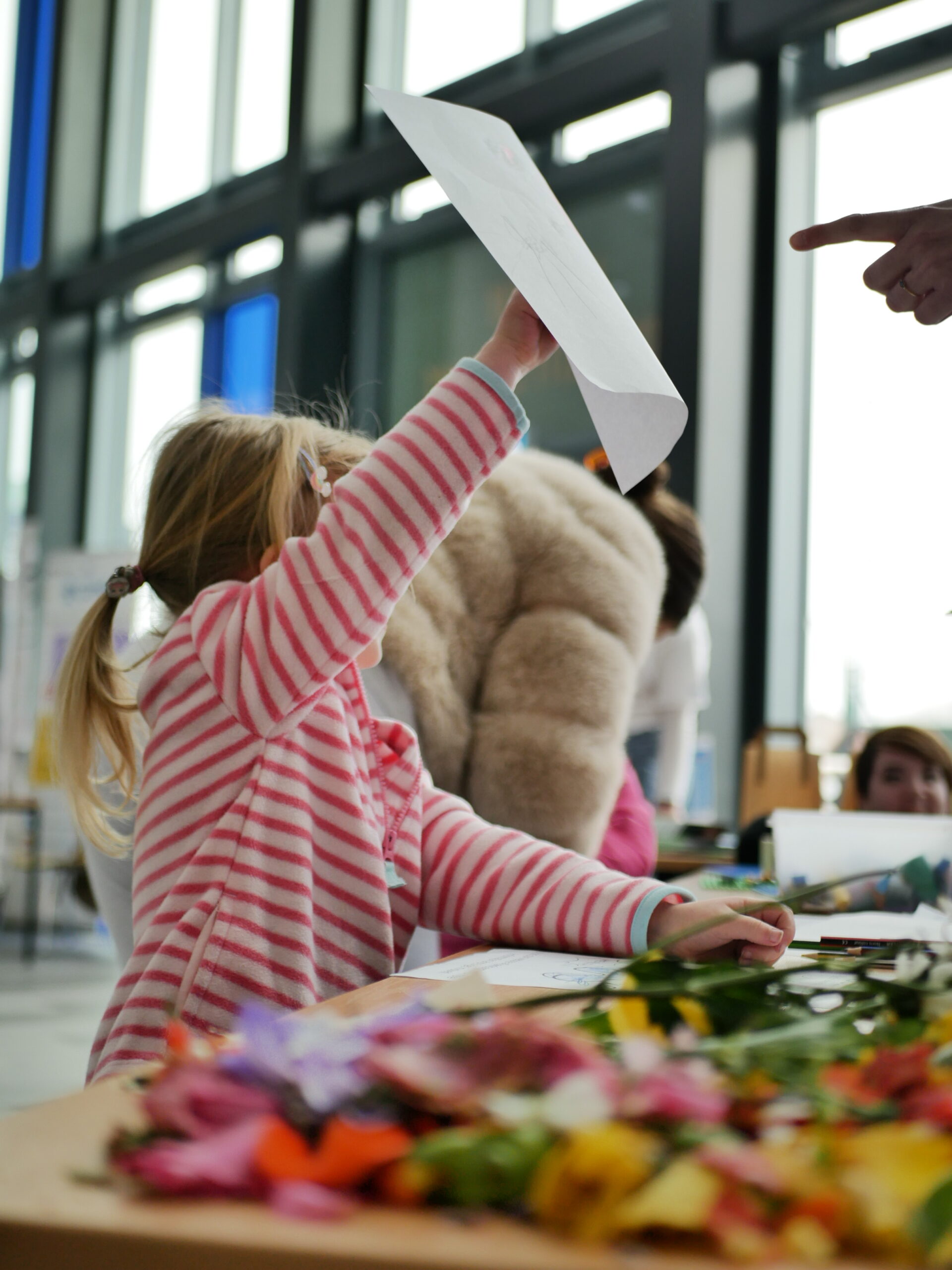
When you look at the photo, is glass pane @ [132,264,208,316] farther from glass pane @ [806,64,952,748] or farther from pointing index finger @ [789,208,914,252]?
pointing index finger @ [789,208,914,252]

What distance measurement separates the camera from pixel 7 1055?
3.56 m

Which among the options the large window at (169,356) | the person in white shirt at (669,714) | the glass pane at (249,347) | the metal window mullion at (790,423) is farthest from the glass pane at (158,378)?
the person in white shirt at (669,714)

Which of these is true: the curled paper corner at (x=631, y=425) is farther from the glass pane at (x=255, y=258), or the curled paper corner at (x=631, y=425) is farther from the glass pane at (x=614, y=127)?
the glass pane at (x=255, y=258)

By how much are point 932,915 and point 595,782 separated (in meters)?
0.36

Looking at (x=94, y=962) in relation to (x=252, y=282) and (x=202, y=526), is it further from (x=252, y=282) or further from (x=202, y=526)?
(x=202, y=526)

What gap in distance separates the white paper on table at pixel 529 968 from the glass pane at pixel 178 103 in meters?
6.77

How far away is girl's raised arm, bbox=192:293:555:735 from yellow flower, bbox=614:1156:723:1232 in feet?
2.01

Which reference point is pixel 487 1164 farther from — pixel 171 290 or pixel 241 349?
pixel 171 290

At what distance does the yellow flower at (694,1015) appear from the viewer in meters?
0.45

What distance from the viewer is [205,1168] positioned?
0.32m

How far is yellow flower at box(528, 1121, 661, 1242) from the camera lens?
29cm

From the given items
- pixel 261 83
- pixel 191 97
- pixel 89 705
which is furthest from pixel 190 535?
pixel 191 97

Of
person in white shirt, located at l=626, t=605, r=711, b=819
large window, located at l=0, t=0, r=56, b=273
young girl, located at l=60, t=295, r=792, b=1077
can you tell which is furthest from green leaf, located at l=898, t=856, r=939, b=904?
large window, located at l=0, t=0, r=56, b=273

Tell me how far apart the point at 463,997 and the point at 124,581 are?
0.80 meters
